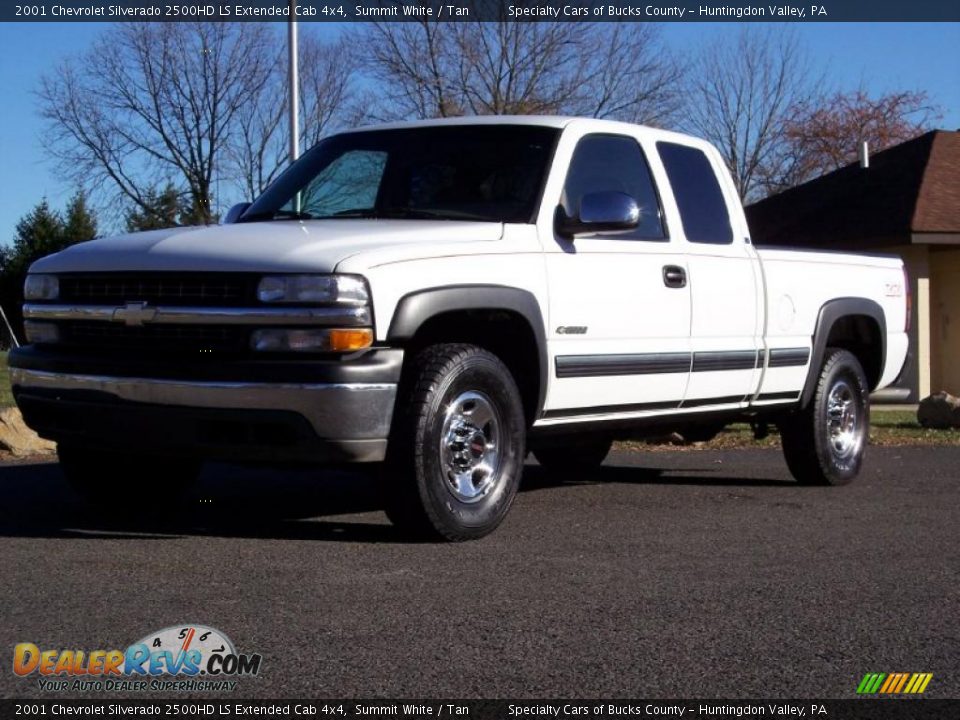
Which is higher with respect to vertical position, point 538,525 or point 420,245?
point 420,245

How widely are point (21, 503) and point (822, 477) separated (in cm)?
487

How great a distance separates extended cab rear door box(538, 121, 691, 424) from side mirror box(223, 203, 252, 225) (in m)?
1.85

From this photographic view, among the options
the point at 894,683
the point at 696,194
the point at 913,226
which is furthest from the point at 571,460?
the point at 913,226

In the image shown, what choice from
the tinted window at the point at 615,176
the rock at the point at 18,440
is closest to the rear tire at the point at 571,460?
the tinted window at the point at 615,176

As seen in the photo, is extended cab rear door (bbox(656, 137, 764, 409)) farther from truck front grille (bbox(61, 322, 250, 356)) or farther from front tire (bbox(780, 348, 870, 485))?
truck front grille (bbox(61, 322, 250, 356))

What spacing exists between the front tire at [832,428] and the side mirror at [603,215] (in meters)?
2.66

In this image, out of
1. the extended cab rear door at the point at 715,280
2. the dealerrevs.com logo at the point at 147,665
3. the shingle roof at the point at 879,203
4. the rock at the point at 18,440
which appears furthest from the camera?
the shingle roof at the point at 879,203

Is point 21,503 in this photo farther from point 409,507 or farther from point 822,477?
point 822,477

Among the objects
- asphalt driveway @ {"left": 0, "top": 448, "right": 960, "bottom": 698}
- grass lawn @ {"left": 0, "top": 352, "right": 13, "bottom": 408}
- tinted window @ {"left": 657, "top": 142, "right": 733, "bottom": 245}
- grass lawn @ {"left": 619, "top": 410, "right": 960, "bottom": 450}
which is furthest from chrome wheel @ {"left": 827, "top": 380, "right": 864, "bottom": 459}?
grass lawn @ {"left": 0, "top": 352, "right": 13, "bottom": 408}

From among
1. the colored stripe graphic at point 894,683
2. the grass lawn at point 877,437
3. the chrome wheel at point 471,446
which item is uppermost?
the chrome wheel at point 471,446

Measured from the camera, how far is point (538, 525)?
278 inches

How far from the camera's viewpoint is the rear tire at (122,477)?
279 inches

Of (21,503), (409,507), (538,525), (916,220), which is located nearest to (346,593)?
(409,507)

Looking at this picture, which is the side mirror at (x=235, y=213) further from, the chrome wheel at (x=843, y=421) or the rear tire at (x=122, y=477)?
the chrome wheel at (x=843, y=421)
